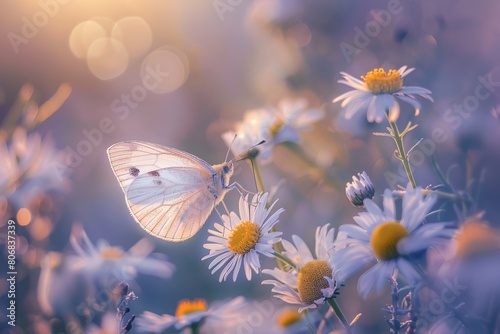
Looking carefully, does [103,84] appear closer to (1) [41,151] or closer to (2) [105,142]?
(2) [105,142]

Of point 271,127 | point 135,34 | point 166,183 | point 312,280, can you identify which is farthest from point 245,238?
point 135,34

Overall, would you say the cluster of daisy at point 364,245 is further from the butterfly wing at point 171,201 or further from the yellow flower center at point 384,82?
the butterfly wing at point 171,201

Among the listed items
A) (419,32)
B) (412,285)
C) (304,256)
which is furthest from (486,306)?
(419,32)

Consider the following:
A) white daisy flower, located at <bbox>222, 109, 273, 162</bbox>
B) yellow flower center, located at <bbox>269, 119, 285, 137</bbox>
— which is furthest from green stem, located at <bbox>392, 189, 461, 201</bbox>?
yellow flower center, located at <bbox>269, 119, 285, 137</bbox>

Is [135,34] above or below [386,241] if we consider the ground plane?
above

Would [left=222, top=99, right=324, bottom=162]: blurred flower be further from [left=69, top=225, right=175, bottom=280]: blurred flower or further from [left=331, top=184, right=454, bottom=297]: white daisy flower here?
[left=331, top=184, right=454, bottom=297]: white daisy flower

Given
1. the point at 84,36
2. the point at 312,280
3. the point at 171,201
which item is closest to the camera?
the point at 312,280

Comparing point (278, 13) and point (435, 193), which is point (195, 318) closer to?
point (435, 193)
